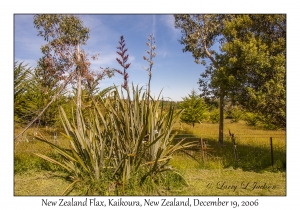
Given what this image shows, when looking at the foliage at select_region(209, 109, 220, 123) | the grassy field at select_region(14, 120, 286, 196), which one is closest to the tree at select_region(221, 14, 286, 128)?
the grassy field at select_region(14, 120, 286, 196)

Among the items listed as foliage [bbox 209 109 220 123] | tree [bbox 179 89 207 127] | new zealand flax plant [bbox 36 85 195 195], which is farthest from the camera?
foliage [bbox 209 109 220 123]

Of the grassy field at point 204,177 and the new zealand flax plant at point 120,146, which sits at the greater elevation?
the new zealand flax plant at point 120,146

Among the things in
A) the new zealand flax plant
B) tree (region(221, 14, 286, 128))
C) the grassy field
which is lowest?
the grassy field

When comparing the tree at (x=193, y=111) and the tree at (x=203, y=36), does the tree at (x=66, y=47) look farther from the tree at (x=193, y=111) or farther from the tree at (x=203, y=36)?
the tree at (x=193, y=111)

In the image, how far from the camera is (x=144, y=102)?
3.51m

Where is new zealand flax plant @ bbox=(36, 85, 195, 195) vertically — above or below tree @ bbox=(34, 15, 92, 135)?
below

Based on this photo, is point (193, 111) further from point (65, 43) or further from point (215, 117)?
point (65, 43)

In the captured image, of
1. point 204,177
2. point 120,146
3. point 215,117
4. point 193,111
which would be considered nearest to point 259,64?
point 204,177

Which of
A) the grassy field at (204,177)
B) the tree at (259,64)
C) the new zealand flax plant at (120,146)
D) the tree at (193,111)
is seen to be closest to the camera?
the new zealand flax plant at (120,146)

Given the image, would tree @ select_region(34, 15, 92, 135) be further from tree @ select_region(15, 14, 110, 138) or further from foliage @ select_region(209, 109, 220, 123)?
foliage @ select_region(209, 109, 220, 123)

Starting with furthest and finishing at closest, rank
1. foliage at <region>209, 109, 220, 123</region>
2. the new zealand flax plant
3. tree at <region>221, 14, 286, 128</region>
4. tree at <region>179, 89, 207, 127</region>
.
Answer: foliage at <region>209, 109, 220, 123</region> < tree at <region>179, 89, 207, 127</region> < tree at <region>221, 14, 286, 128</region> < the new zealand flax plant

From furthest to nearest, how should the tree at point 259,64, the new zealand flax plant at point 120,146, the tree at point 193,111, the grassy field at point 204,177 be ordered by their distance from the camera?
the tree at point 193,111, the tree at point 259,64, the grassy field at point 204,177, the new zealand flax plant at point 120,146

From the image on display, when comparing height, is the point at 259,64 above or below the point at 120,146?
above

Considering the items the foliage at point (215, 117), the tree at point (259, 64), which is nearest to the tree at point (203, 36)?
the tree at point (259, 64)
